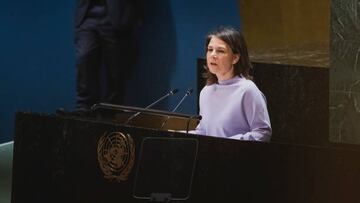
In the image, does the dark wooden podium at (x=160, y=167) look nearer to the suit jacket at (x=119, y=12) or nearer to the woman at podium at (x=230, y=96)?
the woman at podium at (x=230, y=96)

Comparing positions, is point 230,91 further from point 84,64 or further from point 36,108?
point 36,108

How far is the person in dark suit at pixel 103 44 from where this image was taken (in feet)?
21.5

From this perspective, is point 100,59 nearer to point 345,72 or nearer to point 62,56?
point 62,56

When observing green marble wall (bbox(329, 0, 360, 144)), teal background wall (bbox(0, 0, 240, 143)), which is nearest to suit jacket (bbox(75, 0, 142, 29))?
teal background wall (bbox(0, 0, 240, 143))

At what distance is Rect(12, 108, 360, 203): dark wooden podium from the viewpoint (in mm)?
3357

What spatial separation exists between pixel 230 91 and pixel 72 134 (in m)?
0.87

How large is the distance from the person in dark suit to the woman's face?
7.84ft

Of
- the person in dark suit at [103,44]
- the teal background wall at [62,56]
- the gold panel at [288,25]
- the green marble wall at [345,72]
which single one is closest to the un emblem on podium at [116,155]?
the green marble wall at [345,72]

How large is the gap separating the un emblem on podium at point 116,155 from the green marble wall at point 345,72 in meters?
1.09

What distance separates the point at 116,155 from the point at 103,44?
119 inches

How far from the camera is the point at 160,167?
365cm

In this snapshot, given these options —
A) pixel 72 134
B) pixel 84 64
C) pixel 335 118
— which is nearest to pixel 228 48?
pixel 335 118

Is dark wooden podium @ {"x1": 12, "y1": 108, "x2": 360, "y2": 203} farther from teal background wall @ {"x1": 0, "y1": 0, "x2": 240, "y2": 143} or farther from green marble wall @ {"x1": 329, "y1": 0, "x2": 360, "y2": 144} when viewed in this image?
teal background wall @ {"x1": 0, "y1": 0, "x2": 240, "y2": 143}

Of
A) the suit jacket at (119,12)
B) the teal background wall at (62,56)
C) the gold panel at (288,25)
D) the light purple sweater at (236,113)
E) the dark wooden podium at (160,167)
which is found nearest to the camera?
the dark wooden podium at (160,167)
